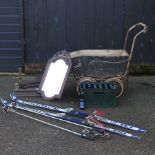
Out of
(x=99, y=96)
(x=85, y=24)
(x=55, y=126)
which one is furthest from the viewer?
(x=85, y=24)

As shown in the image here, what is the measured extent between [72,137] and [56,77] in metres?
1.55

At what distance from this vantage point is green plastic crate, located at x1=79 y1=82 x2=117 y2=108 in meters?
6.49

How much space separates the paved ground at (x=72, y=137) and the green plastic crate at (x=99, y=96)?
0.45 feet

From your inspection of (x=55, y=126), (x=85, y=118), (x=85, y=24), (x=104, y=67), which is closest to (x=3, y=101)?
(x=55, y=126)

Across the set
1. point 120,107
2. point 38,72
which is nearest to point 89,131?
point 120,107

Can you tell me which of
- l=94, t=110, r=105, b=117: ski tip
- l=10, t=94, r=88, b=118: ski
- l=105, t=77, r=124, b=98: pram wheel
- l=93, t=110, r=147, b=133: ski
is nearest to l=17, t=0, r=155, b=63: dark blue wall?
l=105, t=77, r=124, b=98: pram wheel

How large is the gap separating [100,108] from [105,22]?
84.1 inches

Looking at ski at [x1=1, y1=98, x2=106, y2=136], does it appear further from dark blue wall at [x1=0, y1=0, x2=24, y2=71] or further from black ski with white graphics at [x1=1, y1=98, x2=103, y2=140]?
dark blue wall at [x1=0, y1=0, x2=24, y2=71]

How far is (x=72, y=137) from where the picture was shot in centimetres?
544

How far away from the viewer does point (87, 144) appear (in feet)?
17.2

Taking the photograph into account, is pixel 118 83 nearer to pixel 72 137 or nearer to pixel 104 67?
pixel 104 67

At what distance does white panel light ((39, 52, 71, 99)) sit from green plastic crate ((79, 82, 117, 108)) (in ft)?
1.20

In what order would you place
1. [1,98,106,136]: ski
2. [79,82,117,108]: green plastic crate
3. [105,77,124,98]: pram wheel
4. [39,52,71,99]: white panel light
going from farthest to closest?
[105,77,124,98]: pram wheel, [39,52,71,99]: white panel light, [79,82,117,108]: green plastic crate, [1,98,106,136]: ski

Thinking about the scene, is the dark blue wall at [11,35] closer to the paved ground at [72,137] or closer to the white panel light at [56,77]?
the white panel light at [56,77]
